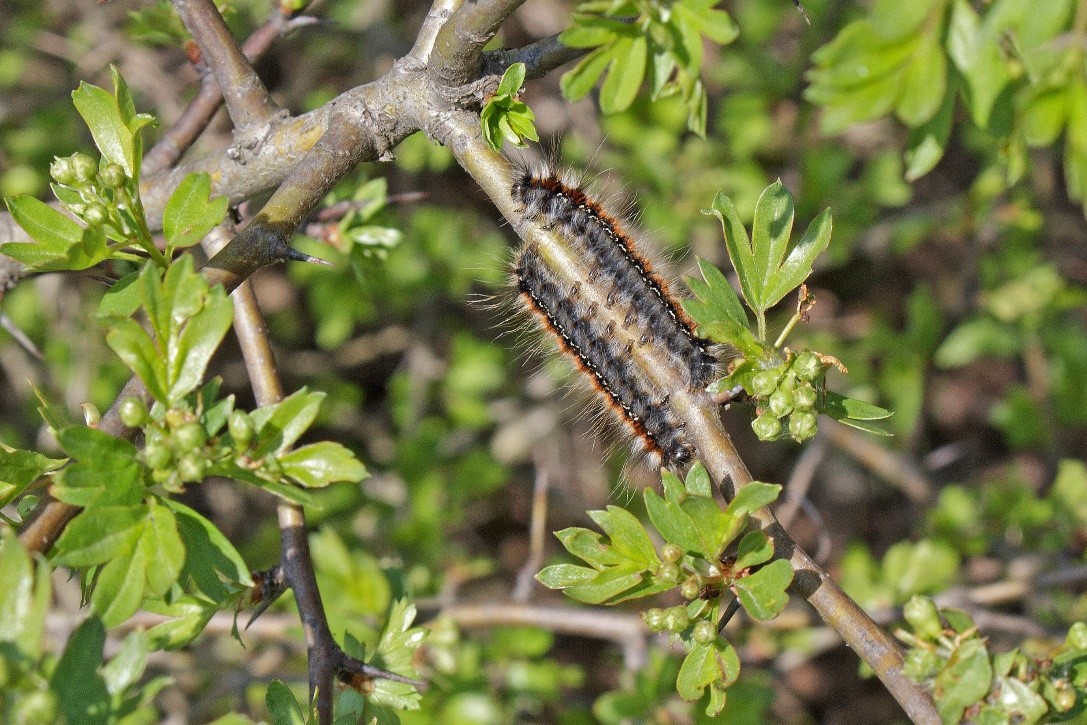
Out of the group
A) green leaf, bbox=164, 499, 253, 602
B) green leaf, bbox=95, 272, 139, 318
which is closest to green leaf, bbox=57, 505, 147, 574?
green leaf, bbox=164, 499, 253, 602

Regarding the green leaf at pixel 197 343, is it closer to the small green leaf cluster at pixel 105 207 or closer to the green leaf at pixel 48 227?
the small green leaf cluster at pixel 105 207

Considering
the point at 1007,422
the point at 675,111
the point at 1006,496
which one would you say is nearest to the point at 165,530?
the point at 675,111

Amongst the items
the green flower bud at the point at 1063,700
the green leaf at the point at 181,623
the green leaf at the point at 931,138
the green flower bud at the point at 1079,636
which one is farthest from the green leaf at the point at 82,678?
the green flower bud at the point at 1079,636

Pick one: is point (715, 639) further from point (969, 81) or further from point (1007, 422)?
point (1007, 422)

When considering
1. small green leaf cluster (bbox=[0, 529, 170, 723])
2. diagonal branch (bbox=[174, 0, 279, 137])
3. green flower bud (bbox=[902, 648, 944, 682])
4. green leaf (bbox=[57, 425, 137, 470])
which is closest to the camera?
small green leaf cluster (bbox=[0, 529, 170, 723])

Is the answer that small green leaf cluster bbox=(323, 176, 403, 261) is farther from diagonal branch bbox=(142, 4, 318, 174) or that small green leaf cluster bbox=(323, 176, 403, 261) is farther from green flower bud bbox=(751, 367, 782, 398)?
green flower bud bbox=(751, 367, 782, 398)

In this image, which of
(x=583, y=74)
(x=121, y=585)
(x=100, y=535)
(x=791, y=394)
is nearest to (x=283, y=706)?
(x=121, y=585)
